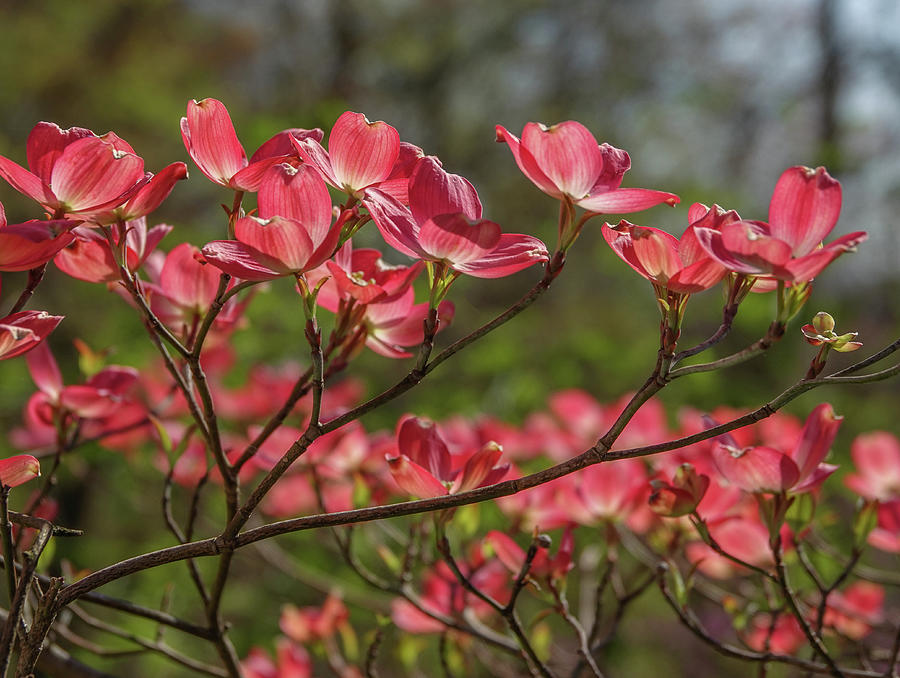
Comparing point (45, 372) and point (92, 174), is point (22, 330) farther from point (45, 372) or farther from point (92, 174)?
point (45, 372)

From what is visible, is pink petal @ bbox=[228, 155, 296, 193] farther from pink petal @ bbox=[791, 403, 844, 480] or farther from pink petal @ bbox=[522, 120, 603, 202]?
pink petal @ bbox=[791, 403, 844, 480]

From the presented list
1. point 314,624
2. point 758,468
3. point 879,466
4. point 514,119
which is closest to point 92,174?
point 758,468

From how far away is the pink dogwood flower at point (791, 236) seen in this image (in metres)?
0.27

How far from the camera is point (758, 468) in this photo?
0.40 m

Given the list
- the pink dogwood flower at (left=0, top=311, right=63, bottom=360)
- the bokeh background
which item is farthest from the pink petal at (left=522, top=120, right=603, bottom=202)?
the bokeh background

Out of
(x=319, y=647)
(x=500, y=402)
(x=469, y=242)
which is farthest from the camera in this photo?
(x=500, y=402)

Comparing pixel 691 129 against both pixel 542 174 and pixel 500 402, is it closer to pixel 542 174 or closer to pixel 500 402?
pixel 500 402

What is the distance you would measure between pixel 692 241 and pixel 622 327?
1.93 meters

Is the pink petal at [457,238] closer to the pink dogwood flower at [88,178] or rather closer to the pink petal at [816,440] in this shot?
the pink dogwood flower at [88,178]

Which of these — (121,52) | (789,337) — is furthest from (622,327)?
(121,52)

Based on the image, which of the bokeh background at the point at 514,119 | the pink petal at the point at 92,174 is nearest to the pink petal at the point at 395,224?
the pink petal at the point at 92,174

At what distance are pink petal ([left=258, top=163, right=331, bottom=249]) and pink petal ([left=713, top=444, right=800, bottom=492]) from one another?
0.25m

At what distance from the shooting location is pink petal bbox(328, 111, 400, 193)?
317 mm

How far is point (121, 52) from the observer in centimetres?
334
